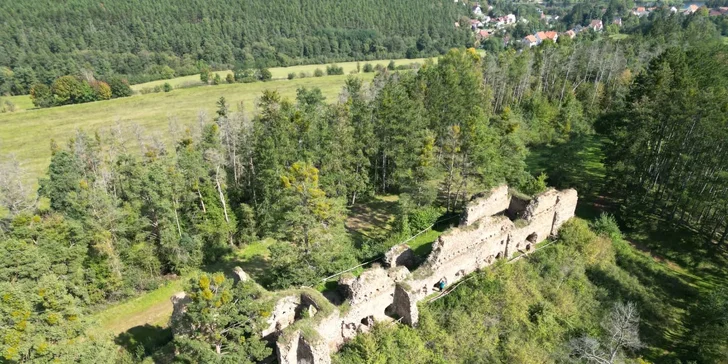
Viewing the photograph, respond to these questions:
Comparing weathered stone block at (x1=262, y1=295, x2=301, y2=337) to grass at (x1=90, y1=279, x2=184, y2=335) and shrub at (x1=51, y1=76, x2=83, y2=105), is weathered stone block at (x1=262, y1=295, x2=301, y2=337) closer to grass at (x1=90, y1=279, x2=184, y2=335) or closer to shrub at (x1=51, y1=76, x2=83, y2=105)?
grass at (x1=90, y1=279, x2=184, y2=335)

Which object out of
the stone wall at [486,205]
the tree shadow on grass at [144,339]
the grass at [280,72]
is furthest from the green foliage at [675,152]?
the grass at [280,72]

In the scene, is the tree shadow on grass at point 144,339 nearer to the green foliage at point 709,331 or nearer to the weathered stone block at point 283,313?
the weathered stone block at point 283,313

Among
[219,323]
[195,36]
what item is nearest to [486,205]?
[219,323]

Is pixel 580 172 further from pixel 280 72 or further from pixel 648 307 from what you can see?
pixel 280 72

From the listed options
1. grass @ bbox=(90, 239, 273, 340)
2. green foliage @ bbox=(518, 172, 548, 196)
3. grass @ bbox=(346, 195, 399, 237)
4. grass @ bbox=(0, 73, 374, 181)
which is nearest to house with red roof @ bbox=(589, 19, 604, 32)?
grass @ bbox=(0, 73, 374, 181)

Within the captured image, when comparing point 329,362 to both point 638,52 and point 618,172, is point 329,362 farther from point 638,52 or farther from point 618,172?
point 638,52

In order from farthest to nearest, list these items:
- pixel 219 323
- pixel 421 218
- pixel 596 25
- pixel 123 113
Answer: pixel 596 25 → pixel 123 113 → pixel 421 218 → pixel 219 323
